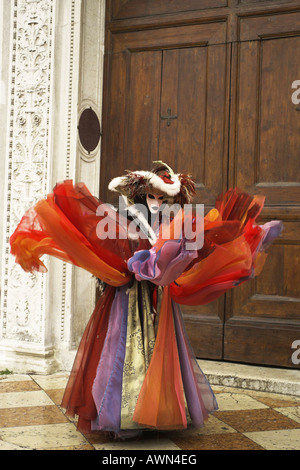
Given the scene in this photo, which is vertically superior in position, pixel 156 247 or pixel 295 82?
pixel 295 82

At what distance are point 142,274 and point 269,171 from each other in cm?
188

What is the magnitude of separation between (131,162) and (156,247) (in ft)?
6.53

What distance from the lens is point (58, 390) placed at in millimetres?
3525

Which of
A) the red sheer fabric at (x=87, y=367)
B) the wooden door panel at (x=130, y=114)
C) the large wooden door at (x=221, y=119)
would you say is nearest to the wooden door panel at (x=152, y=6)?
the large wooden door at (x=221, y=119)

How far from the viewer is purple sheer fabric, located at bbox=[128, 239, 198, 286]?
7.55 ft

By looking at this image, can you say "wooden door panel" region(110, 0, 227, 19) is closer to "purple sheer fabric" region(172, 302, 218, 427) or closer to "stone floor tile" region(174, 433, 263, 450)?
"purple sheer fabric" region(172, 302, 218, 427)

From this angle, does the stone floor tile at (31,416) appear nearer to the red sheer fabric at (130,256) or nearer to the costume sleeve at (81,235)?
the red sheer fabric at (130,256)

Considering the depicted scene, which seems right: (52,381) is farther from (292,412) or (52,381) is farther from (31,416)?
(292,412)

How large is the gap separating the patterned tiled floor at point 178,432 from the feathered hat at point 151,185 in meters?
1.14

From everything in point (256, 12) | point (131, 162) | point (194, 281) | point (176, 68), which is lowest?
point (194, 281)

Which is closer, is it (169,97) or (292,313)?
(292,313)

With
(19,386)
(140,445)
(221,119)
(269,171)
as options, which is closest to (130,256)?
(140,445)

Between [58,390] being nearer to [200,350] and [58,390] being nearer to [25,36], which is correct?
[200,350]

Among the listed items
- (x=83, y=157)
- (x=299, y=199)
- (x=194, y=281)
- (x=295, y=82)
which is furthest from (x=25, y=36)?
(x=194, y=281)
